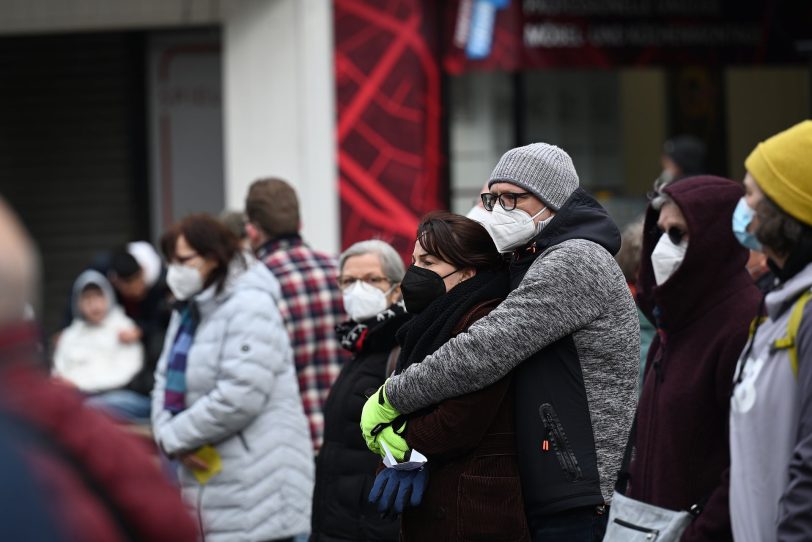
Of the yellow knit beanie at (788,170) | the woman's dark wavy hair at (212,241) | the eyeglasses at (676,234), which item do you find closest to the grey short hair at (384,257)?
the woman's dark wavy hair at (212,241)

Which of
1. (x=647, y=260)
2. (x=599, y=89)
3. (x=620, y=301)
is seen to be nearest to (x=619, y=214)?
(x=599, y=89)

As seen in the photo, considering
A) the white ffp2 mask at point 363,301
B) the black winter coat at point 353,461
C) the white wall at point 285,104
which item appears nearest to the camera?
the black winter coat at point 353,461

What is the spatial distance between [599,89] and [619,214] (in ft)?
3.53

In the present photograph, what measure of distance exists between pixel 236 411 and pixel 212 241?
29.9 inches

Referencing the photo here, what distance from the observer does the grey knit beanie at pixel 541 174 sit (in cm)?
382

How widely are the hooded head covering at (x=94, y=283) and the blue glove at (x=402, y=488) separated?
17.2 feet

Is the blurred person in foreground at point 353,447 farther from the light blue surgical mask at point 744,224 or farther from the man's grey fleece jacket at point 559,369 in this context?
the light blue surgical mask at point 744,224

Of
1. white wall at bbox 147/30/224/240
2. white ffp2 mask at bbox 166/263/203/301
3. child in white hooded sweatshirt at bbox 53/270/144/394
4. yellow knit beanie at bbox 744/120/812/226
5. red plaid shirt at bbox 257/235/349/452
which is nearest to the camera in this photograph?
yellow knit beanie at bbox 744/120/812/226

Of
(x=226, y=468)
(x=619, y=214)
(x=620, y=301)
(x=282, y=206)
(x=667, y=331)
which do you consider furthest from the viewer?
(x=619, y=214)

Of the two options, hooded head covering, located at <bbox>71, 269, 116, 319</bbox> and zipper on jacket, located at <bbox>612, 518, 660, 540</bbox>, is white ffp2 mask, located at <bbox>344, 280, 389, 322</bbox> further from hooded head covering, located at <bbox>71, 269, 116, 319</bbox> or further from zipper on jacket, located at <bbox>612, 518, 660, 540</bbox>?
hooded head covering, located at <bbox>71, 269, 116, 319</bbox>

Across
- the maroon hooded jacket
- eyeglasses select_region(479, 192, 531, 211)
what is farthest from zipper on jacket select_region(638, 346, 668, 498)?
eyeglasses select_region(479, 192, 531, 211)

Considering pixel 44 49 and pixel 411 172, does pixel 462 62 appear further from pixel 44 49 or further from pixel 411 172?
pixel 44 49

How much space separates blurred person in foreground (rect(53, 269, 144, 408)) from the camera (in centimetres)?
838

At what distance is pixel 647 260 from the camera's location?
449 centimetres
